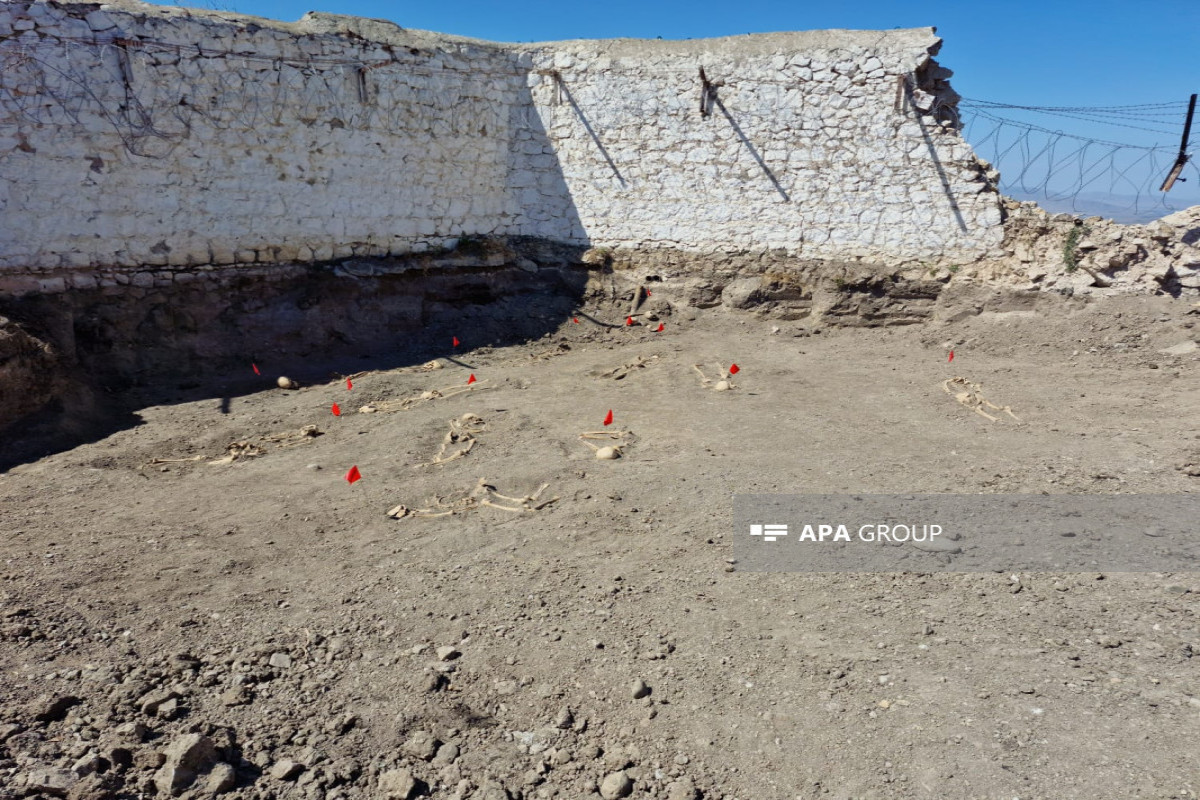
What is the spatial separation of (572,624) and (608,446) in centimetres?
250

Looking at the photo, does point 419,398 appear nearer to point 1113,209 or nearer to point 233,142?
point 233,142

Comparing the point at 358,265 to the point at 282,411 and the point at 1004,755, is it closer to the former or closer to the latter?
the point at 282,411

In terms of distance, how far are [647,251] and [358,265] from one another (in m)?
4.07

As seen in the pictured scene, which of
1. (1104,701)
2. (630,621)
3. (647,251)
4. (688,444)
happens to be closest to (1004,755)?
(1104,701)

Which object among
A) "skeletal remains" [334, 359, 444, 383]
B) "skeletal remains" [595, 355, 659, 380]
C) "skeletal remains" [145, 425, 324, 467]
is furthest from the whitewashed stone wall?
"skeletal remains" [145, 425, 324, 467]

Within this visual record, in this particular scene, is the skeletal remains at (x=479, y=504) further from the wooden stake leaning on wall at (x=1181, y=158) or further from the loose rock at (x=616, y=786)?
the wooden stake leaning on wall at (x=1181, y=158)

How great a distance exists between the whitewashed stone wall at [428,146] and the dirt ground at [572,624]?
2816mm

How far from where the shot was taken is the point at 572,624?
11.9ft

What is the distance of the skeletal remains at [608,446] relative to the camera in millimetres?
5781

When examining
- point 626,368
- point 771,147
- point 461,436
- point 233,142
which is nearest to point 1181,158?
point 771,147

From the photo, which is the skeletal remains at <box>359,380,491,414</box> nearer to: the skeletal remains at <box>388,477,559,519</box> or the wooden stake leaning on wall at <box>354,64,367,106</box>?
the skeletal remains at <box>388,477,559,519</box>

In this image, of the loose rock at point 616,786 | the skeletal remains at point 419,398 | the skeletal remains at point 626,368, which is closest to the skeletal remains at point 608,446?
the skeletal remains at point 626,368

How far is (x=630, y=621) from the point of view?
363 centimetres

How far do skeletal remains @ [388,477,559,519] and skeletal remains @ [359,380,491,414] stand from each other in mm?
2288
